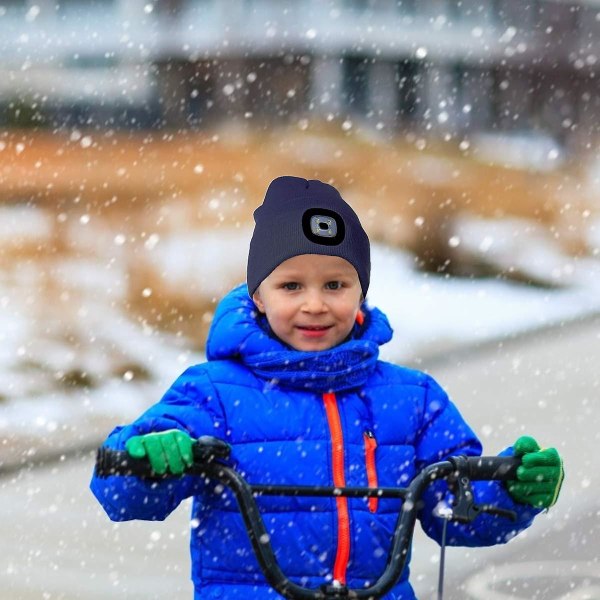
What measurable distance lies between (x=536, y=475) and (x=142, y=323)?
290 inches

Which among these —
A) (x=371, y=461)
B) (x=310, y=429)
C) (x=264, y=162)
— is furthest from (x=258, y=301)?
(x=264, y=162)

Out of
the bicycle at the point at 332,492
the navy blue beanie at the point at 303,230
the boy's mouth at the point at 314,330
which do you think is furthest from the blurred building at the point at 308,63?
the bicycle at the point at 332,492

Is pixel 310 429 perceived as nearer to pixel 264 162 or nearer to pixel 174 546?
pixel 174 546

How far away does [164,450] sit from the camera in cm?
254

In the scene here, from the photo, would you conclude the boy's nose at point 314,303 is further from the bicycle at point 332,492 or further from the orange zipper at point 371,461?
the bicycle at point 332,492

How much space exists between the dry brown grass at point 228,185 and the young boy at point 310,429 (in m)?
7.26

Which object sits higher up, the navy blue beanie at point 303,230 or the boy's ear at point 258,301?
the navy blue beanie at point 303,230

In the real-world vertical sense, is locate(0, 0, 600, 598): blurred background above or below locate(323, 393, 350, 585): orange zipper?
above

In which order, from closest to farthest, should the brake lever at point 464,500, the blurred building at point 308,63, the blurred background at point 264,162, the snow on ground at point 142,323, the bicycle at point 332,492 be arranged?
the bicycle at point 332,492
the brake lever at point 464,500
the snow on ground at point 142,323
the blurred background at point 264,162
the blurred building at point 308,63

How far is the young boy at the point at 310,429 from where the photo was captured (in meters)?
2.80

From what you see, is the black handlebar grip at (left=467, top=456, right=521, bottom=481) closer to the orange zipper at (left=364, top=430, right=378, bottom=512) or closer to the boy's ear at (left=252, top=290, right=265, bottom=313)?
the orange zipper at (left=364, top=430, right=378, bottom=512)

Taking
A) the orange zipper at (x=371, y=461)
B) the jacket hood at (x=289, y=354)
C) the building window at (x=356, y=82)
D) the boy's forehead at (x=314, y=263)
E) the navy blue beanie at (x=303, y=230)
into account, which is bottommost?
the orange zipper at (x=371, y=461)

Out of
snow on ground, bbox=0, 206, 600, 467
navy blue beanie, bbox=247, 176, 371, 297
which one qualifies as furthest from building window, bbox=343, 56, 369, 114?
navy blue beanie, bbox=247, 176, 371, 297

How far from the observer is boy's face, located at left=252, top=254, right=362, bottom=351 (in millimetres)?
2908
